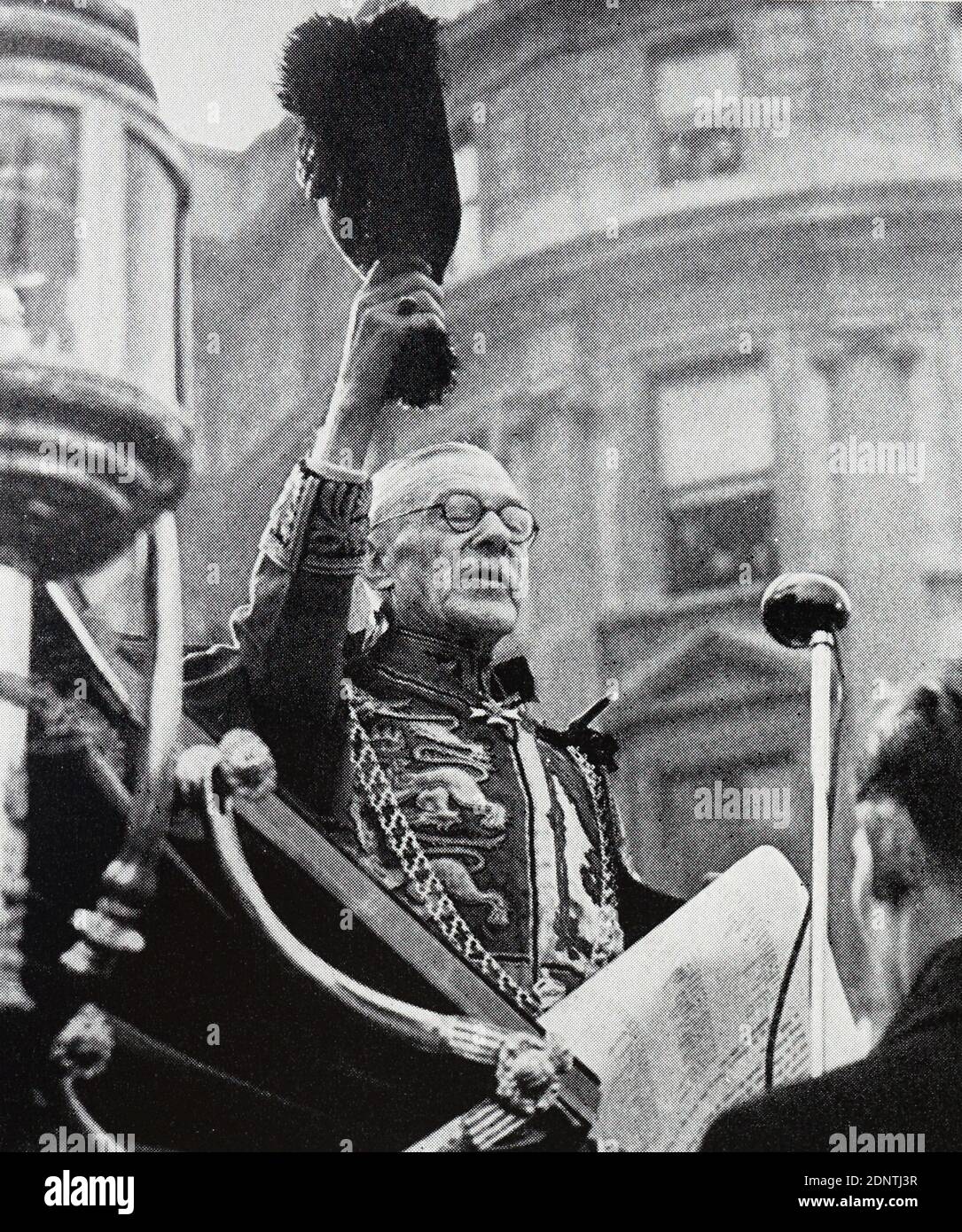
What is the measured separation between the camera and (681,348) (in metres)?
4.88

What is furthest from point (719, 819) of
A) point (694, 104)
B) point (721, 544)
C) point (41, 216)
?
point (41, 216)

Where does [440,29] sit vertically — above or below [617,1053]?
above

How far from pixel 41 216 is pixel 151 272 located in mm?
272

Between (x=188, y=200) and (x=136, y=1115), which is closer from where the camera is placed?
(x=136, y=1115)

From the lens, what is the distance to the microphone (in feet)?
15.7

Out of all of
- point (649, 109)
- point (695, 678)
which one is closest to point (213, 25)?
point (649, 109)

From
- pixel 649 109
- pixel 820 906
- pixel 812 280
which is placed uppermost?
pixel 649 109

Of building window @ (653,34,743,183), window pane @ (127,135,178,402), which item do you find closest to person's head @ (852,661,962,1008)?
building window @ (653,34,743,183)

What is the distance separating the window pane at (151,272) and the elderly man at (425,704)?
400 mm

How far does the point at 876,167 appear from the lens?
496cm

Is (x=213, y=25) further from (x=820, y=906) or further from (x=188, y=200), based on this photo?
(x=820, y=906)

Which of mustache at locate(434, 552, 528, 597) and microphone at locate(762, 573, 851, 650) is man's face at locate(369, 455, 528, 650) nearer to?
mustache at locate(434, 552, 528, 597)

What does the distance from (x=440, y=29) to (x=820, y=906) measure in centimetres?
218

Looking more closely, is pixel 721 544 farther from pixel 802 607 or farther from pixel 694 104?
pixel 694 104
